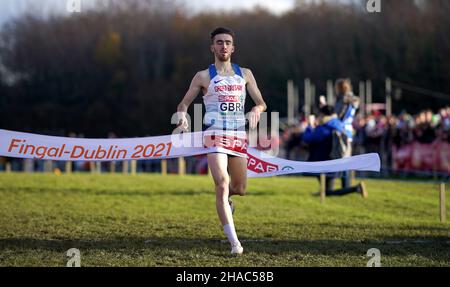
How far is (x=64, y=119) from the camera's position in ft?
224

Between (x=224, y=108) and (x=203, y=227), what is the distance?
9.22 ft

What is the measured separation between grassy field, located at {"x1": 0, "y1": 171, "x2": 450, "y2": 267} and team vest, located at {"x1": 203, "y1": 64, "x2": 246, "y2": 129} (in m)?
1.47

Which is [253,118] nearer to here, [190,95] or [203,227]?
[190,95]

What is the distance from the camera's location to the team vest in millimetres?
9156

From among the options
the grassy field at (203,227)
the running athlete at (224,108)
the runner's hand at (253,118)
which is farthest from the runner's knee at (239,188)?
the runner's hand at (253,118)

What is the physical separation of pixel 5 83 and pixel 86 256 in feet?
199

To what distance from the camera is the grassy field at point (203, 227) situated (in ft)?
28.2

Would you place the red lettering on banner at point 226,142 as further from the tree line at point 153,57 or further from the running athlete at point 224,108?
the tree line at point 153,57

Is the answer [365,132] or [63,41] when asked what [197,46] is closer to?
[63,41]

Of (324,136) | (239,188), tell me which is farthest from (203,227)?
(324,136)

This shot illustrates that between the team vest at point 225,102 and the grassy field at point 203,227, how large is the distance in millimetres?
1471

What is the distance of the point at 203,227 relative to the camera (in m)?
11.4
